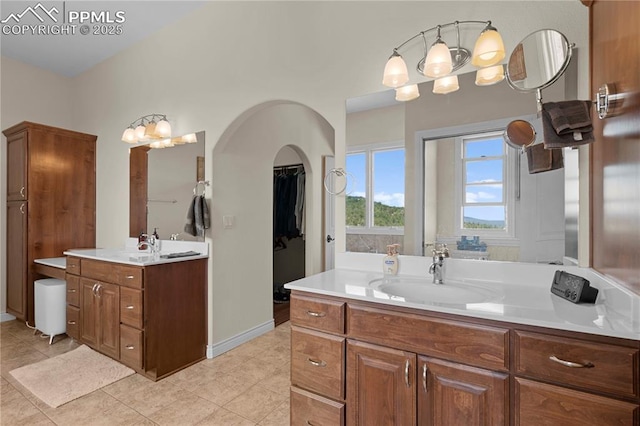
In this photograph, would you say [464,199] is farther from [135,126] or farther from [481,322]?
[135,126]

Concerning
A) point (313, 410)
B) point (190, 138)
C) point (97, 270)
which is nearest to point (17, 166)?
point (97, 270)

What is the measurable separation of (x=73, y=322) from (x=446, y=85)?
3685mm

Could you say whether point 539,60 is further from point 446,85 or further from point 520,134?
point 446,85

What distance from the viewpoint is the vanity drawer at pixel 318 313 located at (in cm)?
145

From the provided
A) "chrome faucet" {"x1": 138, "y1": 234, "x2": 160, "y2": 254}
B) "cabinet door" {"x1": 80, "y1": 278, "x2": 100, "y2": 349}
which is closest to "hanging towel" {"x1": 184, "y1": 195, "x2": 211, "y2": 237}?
"chrome faucet" {"x1": 138, "y1": 234, "x2": 160, "y2": 254}

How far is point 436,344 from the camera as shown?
1220 millimetres

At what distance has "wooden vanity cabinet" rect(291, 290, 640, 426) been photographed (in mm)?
942

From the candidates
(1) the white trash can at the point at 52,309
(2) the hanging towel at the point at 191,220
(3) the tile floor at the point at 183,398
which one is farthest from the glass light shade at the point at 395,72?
(1) the white trash can at the point at 52,309

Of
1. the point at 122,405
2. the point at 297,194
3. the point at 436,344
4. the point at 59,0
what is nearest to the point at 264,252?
the point at 297,194

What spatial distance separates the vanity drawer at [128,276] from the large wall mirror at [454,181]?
1566 mm

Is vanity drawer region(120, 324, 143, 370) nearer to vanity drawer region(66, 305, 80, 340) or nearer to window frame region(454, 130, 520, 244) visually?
vanity drawer region(66, 305, 80, 340)

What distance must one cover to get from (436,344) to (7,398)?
2.78 metres

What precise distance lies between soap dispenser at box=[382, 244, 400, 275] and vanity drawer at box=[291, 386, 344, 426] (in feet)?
2.43

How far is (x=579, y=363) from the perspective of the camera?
0.97 metres
